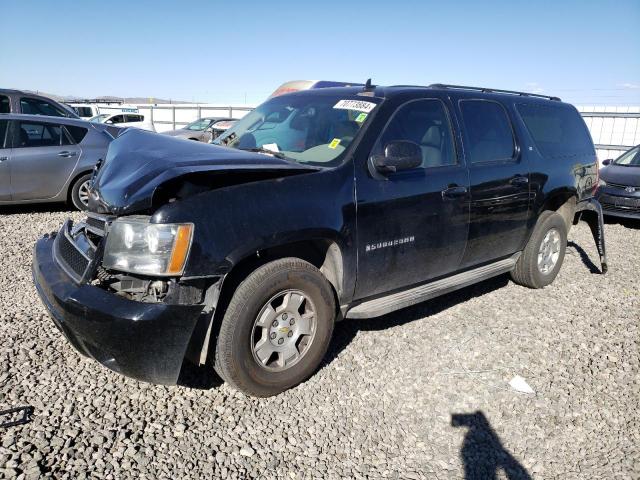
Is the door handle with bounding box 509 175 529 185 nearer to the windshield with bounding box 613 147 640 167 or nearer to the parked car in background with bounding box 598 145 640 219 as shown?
the parked car in background with bounding box 598 145 640 219

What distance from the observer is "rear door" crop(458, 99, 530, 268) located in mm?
4043

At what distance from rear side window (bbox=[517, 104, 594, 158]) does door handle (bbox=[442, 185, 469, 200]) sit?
1.44 meters

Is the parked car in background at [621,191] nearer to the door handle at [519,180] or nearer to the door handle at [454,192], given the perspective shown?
the door handle at [519,180]

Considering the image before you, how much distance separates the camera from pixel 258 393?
9.68 ft

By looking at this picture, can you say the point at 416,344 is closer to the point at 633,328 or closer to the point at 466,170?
the point at 466,170

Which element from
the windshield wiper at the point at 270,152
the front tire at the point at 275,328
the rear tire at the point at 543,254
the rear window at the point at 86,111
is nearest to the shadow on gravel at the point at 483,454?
the front tire at the point at 275,328

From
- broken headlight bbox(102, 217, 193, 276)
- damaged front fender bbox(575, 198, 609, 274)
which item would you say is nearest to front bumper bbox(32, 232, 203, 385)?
broken headlight bbox(102, 217, 193, 276)

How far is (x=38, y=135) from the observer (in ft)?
24.7

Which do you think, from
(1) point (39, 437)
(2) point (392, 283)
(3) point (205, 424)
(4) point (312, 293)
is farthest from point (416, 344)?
(1) point (39, 437)

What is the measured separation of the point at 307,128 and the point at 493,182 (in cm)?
167

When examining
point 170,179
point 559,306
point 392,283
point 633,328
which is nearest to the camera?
point 170,179

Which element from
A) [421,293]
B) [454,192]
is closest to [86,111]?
[454,192]

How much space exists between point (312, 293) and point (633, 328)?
127 inches

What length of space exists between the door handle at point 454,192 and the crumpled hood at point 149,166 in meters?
Answer: 1.15
